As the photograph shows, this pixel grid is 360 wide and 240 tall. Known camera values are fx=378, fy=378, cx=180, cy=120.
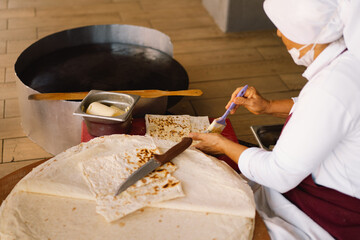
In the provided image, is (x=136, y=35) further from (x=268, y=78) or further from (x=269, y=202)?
(x=269, y=202)

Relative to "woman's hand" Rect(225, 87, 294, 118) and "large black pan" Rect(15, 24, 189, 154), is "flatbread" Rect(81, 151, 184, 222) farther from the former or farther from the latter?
"large black pan" Rect(15, 24, 189, 154)

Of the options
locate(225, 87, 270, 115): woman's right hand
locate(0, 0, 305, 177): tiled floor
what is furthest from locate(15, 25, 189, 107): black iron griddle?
locate(225, 87, 270, 115): woman's right hand

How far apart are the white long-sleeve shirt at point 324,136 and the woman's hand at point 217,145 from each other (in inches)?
5.1

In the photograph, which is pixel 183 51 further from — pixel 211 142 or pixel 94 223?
pixel 94 223

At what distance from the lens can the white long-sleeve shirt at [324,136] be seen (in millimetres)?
1015

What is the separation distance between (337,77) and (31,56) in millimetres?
2067

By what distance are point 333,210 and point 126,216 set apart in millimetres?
650

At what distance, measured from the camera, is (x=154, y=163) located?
1260 mm

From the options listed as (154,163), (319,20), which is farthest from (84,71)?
(319,20)

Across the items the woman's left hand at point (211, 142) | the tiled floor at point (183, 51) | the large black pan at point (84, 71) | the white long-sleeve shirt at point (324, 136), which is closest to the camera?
the white long-sleeve shirt at point (324, 136)

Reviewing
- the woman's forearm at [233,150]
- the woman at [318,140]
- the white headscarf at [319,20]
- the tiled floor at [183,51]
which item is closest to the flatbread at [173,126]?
the woman's forearm at [233,150]

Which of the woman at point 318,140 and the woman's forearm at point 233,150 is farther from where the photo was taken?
the woman's forearm at point 233,150

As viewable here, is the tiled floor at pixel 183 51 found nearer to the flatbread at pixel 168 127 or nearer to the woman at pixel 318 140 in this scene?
Result: the flatbread at pixel 168 127

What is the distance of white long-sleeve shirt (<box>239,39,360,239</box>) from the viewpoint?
1015 mm
